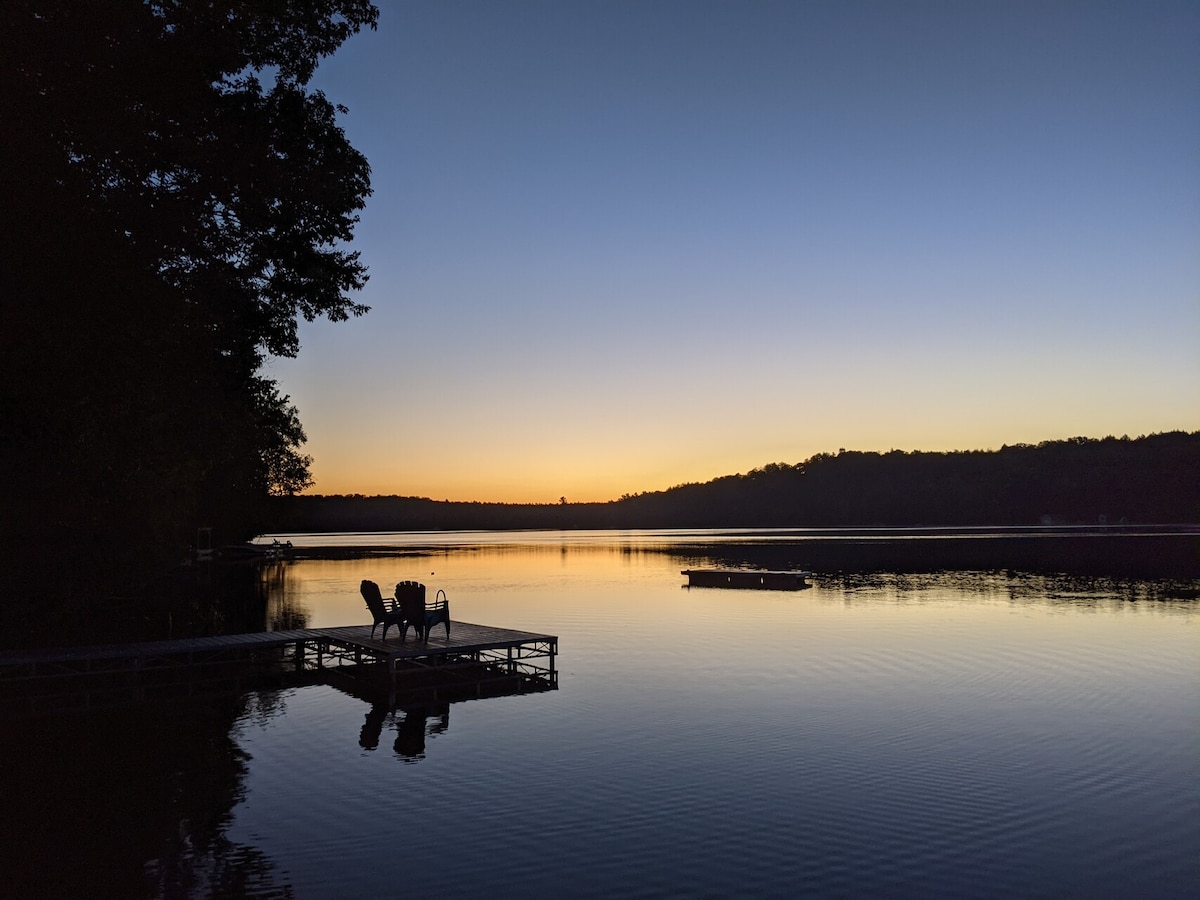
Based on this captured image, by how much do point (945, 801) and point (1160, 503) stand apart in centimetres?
19371

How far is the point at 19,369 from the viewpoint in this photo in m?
13.1

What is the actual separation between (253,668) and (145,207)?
13.5 meters

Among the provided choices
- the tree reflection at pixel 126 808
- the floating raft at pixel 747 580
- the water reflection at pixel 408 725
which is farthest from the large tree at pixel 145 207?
the floating raft at pixel 747 580

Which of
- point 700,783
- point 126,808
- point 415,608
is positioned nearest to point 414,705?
point 415,608

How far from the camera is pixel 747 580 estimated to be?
48750 millimetres

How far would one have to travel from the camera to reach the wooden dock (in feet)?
59.6

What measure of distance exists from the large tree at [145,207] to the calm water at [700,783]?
660cm

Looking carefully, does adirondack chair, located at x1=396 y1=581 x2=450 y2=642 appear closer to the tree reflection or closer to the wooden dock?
the wooden dock

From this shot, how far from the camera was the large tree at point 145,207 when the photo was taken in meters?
12.2

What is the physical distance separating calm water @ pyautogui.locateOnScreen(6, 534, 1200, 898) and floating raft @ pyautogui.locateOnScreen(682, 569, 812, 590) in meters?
21.6

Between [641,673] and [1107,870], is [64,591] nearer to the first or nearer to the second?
[641,673]

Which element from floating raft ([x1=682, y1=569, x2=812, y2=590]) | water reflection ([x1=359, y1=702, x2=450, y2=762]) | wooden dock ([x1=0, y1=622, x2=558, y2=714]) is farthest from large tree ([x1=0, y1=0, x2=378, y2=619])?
floating raft ([x1=682, y1=569, x2=812, y2=590])

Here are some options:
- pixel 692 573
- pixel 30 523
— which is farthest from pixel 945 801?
pixel 692 573

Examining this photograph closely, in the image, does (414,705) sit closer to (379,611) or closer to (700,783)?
(379,611)
